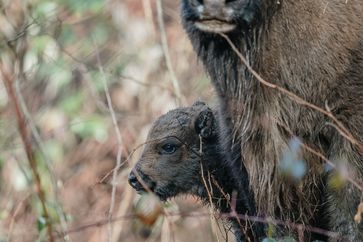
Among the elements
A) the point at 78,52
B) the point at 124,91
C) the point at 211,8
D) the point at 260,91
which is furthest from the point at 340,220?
the point at 124,91

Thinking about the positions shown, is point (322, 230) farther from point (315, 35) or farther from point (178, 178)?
point (178, 178)

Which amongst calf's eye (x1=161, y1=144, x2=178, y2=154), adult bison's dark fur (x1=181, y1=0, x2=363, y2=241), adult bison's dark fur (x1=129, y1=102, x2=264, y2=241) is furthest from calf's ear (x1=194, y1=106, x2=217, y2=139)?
adult bison's dark fur (x1=181, y1=0, x2=363, y2=241)

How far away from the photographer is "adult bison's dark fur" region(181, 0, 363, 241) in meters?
6.53

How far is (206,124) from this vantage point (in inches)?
311

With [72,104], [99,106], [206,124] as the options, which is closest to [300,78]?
[206,124]

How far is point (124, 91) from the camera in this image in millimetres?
13742

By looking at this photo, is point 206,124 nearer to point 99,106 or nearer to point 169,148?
point 169,148

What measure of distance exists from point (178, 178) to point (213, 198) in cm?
33

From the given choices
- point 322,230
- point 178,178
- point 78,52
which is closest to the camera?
point 322,230

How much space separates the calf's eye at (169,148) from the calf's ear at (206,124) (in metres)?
0.21

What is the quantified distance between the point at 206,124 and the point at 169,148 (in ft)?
1.04

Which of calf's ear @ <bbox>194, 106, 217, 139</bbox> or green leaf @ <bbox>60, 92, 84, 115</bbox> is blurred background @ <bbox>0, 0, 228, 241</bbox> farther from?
calf's ear @ <bbox>194, 106, 217, 139</bbox>

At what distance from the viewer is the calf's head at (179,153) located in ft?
25.8

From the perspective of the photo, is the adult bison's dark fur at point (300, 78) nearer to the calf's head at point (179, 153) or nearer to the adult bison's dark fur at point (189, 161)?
the adult bison's dark fur at point (189, 161)
